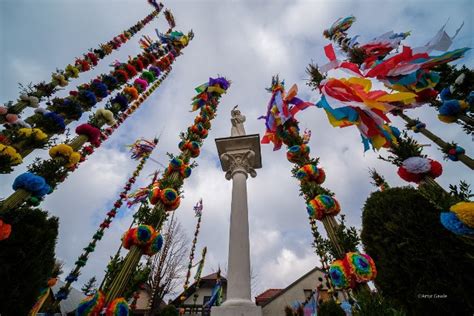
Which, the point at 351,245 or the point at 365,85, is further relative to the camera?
the point at 365,85

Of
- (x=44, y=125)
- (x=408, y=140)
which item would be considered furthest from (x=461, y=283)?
(x=44, y=125)

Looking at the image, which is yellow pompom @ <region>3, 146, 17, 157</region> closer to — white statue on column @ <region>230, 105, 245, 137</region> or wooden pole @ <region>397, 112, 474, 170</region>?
white statue on column @ <region>230, 105, 245, 137</region>

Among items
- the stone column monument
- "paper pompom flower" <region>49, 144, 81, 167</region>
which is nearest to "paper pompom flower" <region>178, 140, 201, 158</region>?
the stone column monument

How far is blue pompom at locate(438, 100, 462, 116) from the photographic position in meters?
5.45

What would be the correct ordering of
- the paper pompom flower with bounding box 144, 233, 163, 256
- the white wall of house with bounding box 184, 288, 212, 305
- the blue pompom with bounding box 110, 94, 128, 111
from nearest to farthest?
the paper pompom flower with bounding box 144, 233, 163, 256 < the blue pompom with bounding box 110, 94, 128, 111 < the white wall of house with bounding box 184, 288, 212, 305

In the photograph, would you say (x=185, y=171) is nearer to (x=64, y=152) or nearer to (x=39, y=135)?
(x=64, y=152)

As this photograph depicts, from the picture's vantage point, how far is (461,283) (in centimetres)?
285

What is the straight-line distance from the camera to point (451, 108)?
5516mm

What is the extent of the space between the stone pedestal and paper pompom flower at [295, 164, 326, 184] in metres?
1.69

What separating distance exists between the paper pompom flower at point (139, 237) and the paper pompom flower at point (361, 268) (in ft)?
11.4

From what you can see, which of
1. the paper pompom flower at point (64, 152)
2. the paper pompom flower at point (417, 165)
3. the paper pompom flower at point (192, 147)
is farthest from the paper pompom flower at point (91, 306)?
the paper pompom flower at point (417, 165)

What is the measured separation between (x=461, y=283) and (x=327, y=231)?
1898 mm

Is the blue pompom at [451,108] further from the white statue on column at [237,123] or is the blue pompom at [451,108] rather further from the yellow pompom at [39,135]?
the yellow pompom at [39,135]

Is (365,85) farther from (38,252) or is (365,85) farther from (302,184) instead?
(38,252)
